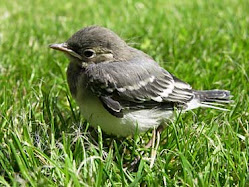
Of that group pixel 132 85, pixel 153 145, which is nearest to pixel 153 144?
pixel 153 145

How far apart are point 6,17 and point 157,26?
221 cm

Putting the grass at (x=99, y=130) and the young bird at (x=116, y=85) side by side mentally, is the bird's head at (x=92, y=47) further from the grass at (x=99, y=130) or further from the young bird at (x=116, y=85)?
the grass at (x=99, y=130)

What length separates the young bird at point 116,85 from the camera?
3.38 m

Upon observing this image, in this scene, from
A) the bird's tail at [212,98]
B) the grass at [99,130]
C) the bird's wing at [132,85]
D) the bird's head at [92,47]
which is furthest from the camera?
the bird's tail at [212,98]

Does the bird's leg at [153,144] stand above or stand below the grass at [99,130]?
below

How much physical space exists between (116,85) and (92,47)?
364mm

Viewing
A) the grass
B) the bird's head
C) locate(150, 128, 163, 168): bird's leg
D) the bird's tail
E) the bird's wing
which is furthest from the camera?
the bird's tail

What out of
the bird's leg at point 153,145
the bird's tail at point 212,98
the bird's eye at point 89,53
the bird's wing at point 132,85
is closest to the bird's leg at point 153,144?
the bird's leg at point 153,145

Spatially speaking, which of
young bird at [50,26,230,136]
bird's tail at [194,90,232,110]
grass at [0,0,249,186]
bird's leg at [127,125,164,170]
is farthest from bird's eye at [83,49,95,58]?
bird's tail at [194,90,232,110]

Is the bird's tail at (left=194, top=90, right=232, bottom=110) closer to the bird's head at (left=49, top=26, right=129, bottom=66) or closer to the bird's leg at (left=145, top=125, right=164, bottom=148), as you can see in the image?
the bird's leg at (left=145, top=125, right=164, bottom=148)

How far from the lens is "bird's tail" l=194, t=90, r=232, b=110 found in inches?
156

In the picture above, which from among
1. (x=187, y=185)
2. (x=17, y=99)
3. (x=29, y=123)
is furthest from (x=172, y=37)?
(x=187, y=185)

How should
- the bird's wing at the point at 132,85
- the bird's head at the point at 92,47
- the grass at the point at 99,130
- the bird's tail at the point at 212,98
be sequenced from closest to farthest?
1. the grass at the point at 99,130
2. the bird's wing at the point at 132,85
3. the bird's head at the point at 92,47
4. the bird's tail at the point at 212,98

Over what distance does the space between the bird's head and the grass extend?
0.45m
